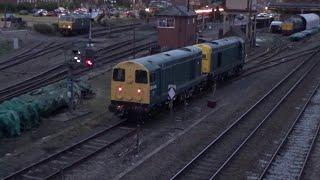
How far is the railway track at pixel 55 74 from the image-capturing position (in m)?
31.9

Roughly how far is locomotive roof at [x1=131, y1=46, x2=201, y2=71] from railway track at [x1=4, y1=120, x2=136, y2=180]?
2.87 meters

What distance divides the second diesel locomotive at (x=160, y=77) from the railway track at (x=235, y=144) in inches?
133

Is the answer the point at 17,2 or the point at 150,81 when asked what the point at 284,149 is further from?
the point at 17,2

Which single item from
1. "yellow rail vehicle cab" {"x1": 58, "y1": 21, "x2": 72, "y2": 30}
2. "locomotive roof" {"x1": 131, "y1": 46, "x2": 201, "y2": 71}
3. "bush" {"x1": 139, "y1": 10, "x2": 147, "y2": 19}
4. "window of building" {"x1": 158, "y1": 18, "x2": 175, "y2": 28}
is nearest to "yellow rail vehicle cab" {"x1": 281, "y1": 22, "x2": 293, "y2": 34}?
"bush" {"x1": 139, "y1": 10, "x2": 147, "y2": 19}

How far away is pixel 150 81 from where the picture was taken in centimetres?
2464

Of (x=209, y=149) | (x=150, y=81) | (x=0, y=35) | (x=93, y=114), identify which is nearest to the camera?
(x=209, y=149)

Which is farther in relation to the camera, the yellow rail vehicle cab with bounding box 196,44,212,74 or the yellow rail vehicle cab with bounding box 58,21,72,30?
the yellow rail vehicle cab with bounding box 58,21,72,30

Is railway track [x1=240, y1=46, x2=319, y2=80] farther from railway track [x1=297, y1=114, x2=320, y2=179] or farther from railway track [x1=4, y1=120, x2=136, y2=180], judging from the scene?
railway track [x1=4, y1=120, x2=136, y2=180]

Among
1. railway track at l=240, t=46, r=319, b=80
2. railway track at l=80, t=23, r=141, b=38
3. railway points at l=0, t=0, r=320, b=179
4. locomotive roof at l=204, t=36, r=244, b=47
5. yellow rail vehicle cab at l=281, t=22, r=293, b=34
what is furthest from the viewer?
yellow rail vehicle cab at l=281, t=22, r=293, b=34

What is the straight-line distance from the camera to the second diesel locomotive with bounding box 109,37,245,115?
24.6 m

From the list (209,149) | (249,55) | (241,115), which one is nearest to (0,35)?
(249,55)

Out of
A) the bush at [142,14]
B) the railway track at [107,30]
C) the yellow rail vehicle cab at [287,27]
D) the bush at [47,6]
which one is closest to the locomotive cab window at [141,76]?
the railway track at [107,30]

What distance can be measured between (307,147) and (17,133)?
35.9 ft

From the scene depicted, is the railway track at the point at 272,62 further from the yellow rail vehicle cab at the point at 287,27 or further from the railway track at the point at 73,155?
the yellow rail vehicle cab at the point at 287,27
